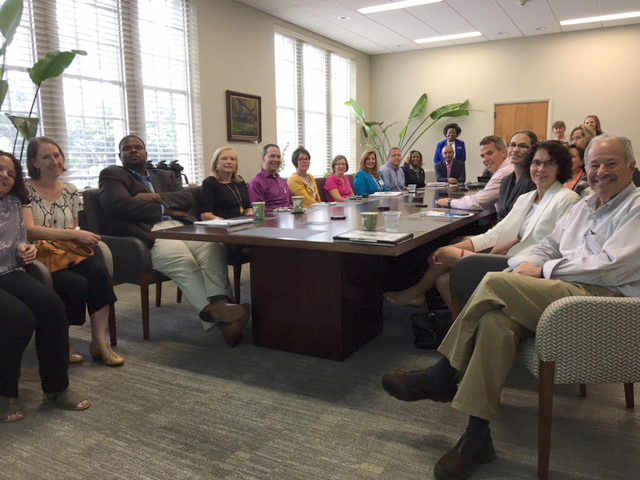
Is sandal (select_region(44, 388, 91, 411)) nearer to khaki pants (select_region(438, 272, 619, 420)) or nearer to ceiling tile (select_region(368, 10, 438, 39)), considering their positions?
khaki pants (select_region(438, 272, 619, 420))

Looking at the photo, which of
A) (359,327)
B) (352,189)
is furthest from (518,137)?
(352,189)

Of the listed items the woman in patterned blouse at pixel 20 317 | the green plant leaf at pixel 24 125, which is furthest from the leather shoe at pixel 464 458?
the green plant leaf at pixel 24 125

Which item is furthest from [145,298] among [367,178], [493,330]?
[367,178]

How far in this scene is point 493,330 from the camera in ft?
5.18

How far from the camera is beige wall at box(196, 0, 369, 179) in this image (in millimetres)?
5613

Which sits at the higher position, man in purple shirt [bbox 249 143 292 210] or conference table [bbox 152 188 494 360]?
man in purple shirt [bbox 249 143 292 210]

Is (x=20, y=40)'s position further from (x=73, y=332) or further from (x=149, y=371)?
(x=149, y=371)

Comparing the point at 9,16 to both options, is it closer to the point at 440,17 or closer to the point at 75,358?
the point at 75,358

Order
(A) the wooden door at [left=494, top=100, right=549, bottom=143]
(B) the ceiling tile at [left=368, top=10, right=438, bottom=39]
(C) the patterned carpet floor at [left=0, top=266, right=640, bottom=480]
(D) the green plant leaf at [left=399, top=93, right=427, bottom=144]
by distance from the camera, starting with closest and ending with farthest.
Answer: (C) the patterned carpet floor at [left=0, top=266, right=640, bottom=480]
(B) the ceiling tile at [left=368, top=10, right=438, bottom=39]
(A) the wooden door at [left=494, top=100, right=549, bottom=143]
(D) the green plant leaf at [left=399, top=93, right=427, bottom=144]

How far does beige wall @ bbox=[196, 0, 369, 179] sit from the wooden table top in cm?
289

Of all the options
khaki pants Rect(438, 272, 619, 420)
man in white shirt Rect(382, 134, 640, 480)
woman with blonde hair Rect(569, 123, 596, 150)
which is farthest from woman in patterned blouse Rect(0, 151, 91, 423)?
woman with blonde hair Rect(569, 123, 596, 150)

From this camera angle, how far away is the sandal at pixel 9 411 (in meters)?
1.95

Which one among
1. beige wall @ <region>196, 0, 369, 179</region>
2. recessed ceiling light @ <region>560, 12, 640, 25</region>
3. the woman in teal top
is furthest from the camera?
recessed ceiling light @ <region>560, 12, 640, 25</region>

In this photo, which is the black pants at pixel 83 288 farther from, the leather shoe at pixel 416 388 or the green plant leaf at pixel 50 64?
the green plant leaf at pixel 50 64
